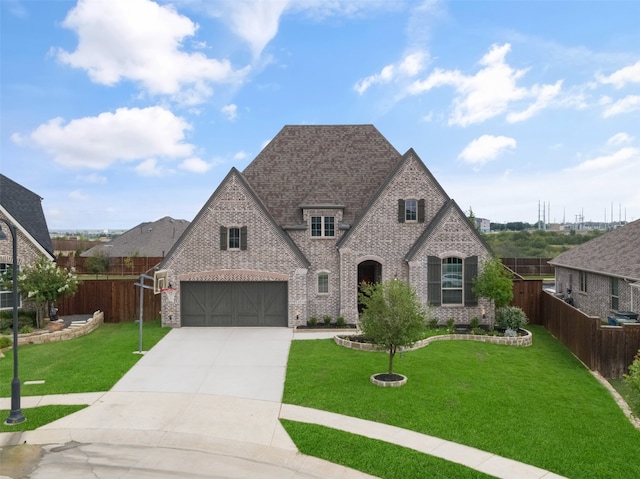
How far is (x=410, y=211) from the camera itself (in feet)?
76.6

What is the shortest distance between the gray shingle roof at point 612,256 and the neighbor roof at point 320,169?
1169 cm

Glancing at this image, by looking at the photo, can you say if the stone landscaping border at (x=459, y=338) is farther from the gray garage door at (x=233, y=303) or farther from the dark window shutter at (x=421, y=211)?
the dark window shutter at (x=421, y=211)

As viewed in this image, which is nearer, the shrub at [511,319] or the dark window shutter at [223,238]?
the shrub at [511,319]

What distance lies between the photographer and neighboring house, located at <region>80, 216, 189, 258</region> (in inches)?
1805

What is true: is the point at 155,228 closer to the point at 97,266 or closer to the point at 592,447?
the point at 97,266

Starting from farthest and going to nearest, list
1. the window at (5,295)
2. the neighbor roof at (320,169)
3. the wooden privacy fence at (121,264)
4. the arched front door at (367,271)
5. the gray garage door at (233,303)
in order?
the wooden privacy fence at (121,264) → the arched front door at (367,271) → the neighbor roof at (320,169) → the gray garage door at (233,303) → the window at (5,295)

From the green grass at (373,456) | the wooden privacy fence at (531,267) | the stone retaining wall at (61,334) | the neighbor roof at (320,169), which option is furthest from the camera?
the wooden privacy fence at (531,267)

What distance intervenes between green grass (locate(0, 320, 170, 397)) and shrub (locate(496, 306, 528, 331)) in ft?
51.9

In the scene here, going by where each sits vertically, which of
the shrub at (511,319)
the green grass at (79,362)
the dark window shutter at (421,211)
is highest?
the dark window shutter at (421,211)

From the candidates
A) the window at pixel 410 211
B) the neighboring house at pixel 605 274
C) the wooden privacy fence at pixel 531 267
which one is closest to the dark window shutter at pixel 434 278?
the window at pixel 410 211

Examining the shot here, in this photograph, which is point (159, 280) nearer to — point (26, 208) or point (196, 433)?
point (26, 208)

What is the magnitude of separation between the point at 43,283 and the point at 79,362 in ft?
21.2

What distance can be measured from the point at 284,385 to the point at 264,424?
2.79 m

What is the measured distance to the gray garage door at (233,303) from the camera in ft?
74.8
